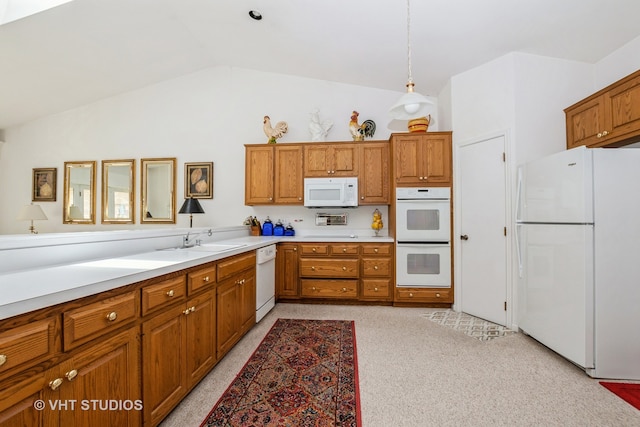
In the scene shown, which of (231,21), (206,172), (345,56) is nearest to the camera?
(231,21)

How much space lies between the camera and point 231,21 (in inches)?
131

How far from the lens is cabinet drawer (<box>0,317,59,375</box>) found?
0.82 meters

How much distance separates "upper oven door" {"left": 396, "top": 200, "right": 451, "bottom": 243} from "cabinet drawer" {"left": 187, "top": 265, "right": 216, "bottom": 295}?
2374 mm

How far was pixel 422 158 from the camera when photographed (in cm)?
360

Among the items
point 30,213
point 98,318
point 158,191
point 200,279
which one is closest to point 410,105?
point 200,279

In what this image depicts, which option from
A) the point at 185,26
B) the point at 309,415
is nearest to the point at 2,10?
the point at 185,26

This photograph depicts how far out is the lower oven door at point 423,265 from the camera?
3.53m

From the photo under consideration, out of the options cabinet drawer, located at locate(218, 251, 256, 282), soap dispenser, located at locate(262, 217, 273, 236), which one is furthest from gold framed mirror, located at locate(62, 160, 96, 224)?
cabinet drawer, located at locate(218, 251, 256, 282)

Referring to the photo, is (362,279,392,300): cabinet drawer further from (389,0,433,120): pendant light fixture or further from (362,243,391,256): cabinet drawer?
(389,0,433,120): pendant light fixture

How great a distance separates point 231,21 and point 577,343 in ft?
14.9

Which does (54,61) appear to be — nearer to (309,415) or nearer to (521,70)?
(309,415)

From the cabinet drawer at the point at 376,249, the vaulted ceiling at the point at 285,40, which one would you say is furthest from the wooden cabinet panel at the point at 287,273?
the vaulted ceiling at the point at 285,40

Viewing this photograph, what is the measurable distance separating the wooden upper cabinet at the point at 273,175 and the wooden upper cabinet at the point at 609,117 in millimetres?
3045

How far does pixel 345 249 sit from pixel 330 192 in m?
0.83
